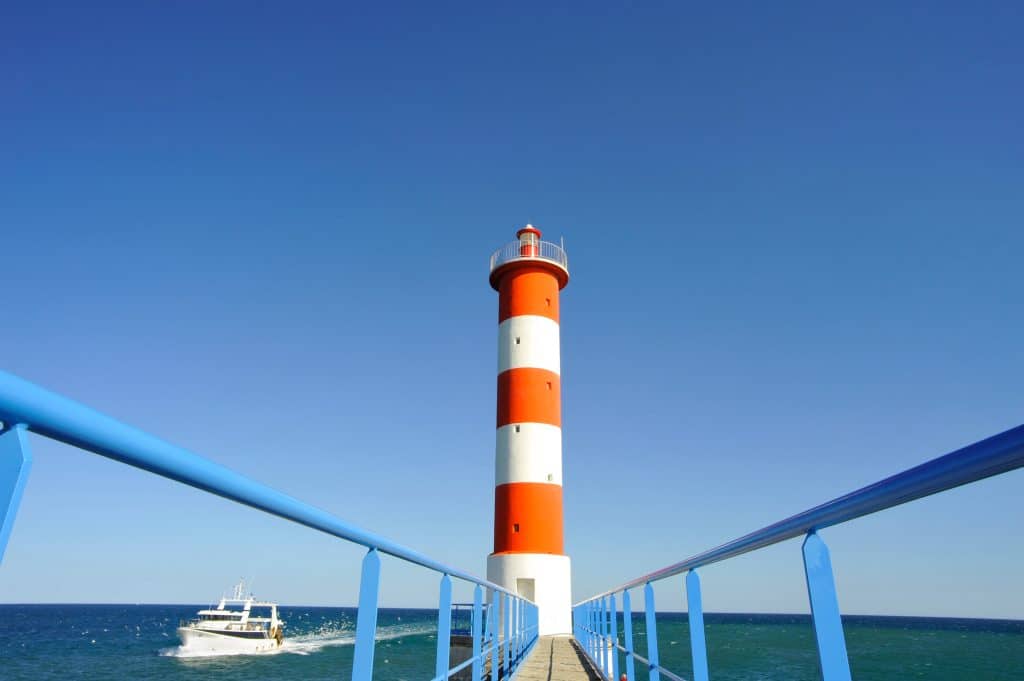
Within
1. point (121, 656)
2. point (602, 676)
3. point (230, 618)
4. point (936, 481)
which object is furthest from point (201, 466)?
point (121, 656)

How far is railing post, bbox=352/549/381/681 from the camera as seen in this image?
176 centimetres

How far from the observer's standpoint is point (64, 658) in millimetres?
40875

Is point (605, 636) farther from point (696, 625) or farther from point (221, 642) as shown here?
point (221, 642)

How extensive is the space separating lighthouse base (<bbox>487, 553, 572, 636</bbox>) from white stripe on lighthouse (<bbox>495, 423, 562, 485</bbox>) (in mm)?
1648

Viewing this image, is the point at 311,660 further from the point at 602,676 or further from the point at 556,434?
the point at 602,676

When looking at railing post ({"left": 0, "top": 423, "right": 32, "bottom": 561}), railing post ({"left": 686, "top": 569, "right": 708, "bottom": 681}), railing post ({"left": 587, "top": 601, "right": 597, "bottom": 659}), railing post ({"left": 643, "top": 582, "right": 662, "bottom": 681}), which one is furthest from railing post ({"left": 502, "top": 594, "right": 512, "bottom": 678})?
railing post ({"left": 0, "top": 423, "right": 32, "bottom": 561})

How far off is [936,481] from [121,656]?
169ft

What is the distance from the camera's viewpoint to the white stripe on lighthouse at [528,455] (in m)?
13.9

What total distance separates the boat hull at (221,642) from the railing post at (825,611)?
3952cm

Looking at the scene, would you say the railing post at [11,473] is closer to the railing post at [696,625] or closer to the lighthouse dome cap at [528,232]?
the railing post at [696,625]

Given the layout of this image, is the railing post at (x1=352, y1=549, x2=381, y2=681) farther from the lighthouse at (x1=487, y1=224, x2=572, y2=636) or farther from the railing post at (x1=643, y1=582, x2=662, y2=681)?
the lighthouse at (x1=487, y1=224, x2=572, y2=636)

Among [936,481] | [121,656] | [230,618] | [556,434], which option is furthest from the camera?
[121,656]

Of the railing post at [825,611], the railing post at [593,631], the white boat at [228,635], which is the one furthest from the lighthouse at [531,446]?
the white boat at [228,635]

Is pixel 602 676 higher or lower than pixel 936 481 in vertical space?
lower
